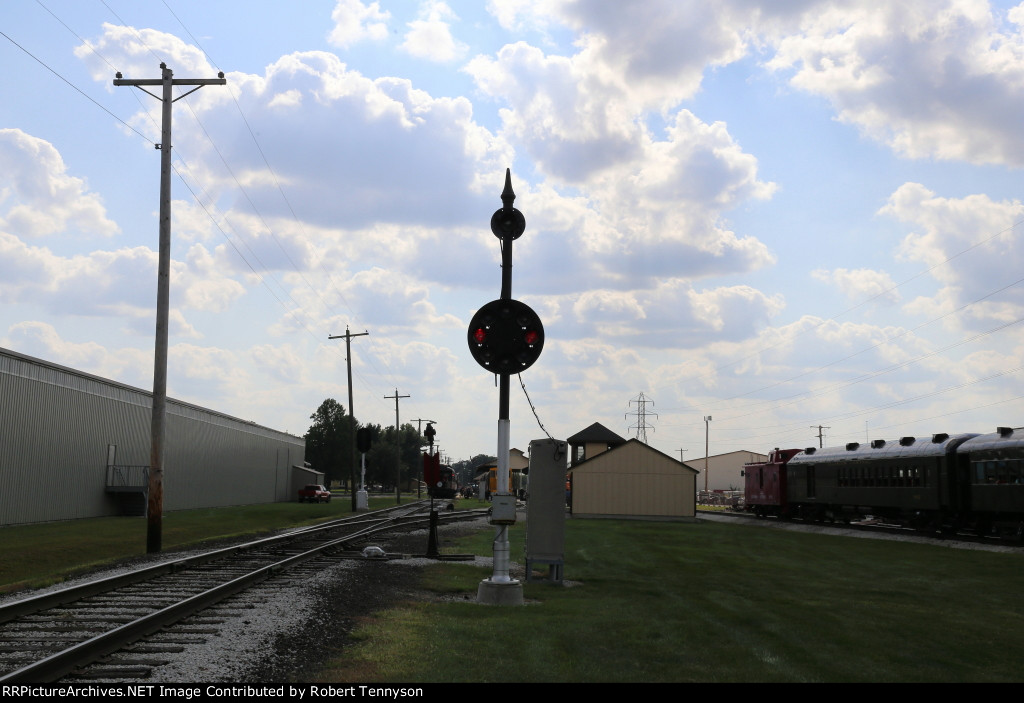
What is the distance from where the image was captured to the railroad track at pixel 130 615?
7.66 m

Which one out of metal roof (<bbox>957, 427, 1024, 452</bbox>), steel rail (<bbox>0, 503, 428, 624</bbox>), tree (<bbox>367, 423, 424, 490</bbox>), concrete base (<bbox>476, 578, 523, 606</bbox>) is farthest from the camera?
tree (<bbox>367, 423, 424, 490</bbox>)

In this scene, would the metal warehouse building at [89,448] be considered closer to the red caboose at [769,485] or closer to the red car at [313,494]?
the red car at [313,494]

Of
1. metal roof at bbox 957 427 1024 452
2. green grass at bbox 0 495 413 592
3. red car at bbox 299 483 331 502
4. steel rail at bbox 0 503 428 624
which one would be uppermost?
metal roof at bbox 957 427 1024 452

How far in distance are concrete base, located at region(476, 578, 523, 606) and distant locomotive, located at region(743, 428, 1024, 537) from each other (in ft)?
71.6

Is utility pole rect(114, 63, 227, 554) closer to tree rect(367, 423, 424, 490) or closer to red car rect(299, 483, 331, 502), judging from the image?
red car rect(299, 483, 331, 502)

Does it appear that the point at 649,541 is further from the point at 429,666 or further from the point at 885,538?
the point at 429,666

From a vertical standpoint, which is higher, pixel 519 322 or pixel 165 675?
pixel 519 322

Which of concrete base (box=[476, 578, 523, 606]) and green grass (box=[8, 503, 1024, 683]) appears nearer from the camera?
green grass (box=[8, 503, 1024, 683])

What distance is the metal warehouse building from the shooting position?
35.1m

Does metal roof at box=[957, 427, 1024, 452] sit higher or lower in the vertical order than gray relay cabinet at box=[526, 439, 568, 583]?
higher

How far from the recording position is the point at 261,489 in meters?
76.2

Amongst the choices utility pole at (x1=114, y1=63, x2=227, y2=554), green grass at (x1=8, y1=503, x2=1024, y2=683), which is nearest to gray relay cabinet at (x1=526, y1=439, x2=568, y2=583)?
green grass at (x1=8, y1=503, x2=1024, y2=683)
